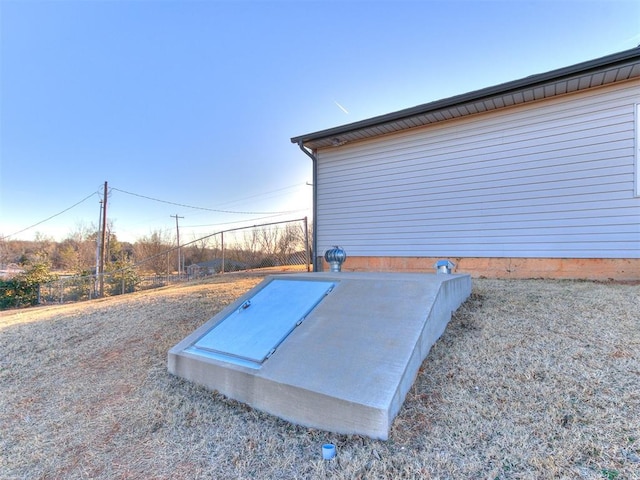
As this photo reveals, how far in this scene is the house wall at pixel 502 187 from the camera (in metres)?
4.97

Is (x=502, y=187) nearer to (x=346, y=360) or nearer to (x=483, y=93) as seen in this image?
(x=483, y=93)

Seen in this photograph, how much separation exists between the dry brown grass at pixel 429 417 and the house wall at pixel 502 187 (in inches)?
80.2

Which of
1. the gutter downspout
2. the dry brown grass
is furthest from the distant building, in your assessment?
the dry brown grass

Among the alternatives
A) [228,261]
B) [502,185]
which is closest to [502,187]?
[502,185]

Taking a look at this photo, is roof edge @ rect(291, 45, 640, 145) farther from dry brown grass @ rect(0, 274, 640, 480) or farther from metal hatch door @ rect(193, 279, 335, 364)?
metal hatch door @ rect(193, 279, 335, 364)

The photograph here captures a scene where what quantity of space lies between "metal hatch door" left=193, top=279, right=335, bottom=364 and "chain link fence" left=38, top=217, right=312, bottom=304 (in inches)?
212

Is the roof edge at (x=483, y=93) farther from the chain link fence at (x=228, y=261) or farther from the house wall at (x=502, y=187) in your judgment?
the chain link fence at (x=228, y=261)

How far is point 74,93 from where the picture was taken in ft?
31.8

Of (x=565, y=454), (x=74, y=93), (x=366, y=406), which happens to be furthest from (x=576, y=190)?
(x=74, y=93)

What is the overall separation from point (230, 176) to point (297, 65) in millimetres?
8174

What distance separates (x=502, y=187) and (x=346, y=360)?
17.1 ft

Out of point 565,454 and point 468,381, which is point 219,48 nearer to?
point 468,381

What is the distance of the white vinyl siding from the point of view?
498 cm

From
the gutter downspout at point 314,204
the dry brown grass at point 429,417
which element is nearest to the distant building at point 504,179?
the gutter downspout at point 314,204
